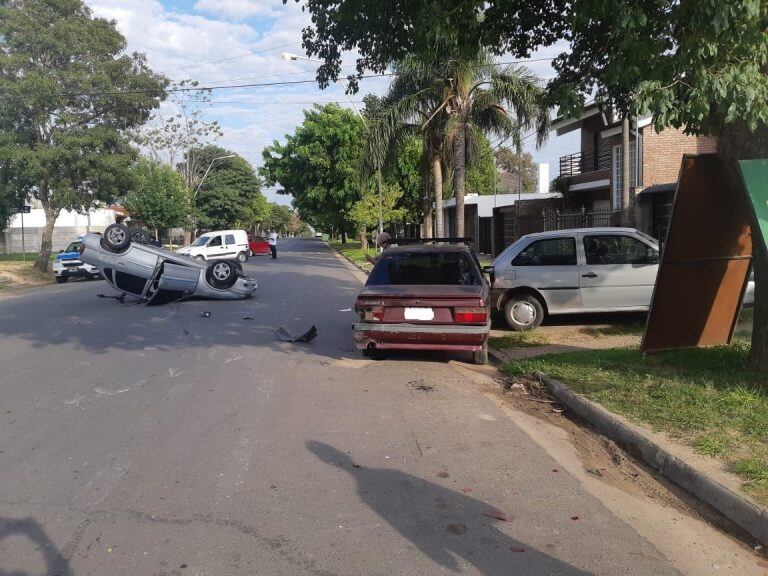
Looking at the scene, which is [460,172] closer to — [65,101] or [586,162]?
[586,162]

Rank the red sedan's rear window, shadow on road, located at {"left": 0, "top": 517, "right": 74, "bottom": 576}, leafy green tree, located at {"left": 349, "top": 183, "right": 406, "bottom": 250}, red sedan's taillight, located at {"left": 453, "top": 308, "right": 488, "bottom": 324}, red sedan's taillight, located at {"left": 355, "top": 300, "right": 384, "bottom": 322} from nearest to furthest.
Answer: shadow on road, located at {"left": 0, "top": 517, "right": 74, "bottom": 576} → red sedan's taillight, located at {"left": 453, "top": 308, "right": 488, "bottom": 324} → red sedan's taillight, located at {"left": 355, "top": 300, "right": 384, "bottom": 322} → the red sedan's rear window → leafy green tree, located at {"left": 349, "top": 183, "right": 406, "bottom": 250}

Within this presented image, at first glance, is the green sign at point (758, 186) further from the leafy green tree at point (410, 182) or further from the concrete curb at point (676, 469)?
the leafy green tree at point (410, 182)

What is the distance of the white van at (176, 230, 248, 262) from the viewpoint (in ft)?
106

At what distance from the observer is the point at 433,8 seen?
6.52 meters

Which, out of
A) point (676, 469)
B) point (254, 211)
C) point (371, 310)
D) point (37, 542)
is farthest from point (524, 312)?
point (254, 211)

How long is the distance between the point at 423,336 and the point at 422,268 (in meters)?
1.14

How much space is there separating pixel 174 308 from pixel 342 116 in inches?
1229

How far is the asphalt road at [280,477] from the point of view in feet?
12.4

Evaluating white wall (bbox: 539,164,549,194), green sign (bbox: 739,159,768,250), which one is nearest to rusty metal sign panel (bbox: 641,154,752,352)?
green sign (bbox: 739,159,768,250)

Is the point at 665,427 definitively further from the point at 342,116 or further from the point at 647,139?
the point at 342,116

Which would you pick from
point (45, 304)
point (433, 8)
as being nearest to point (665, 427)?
point (433, 8)

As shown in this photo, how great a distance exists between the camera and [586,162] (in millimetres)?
28078

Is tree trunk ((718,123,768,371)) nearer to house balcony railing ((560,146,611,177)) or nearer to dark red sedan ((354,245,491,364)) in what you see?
dark red sedan ((354,245,491,364))

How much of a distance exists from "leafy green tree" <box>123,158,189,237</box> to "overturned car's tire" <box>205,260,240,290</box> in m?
28.9
